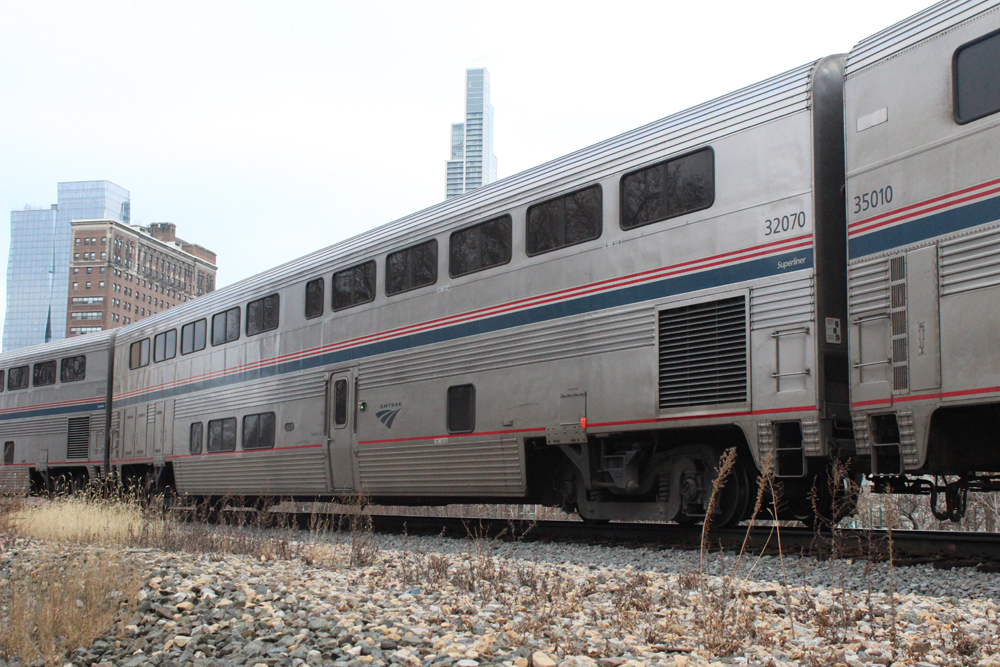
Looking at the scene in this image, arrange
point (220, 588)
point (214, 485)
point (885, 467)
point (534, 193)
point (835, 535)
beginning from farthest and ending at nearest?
point (214, 485) → point (534, 193) → point (885, 467) → point (835, 535) → point (220, 588)

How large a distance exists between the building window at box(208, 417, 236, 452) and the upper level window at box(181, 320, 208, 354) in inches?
65.7

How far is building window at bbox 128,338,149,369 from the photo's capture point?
64.0 feet

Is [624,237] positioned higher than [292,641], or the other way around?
[624,237]

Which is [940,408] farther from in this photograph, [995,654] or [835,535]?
[995,654]

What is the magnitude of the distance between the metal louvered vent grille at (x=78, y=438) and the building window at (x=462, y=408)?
13.4m

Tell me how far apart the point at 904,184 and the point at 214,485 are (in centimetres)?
1336

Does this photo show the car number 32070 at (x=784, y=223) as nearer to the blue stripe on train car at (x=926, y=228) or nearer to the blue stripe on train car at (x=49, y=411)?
the blue stripe on train car at (x=926, y=228)

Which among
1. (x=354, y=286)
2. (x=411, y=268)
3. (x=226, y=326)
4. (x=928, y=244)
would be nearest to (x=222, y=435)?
(x=226, y=326)

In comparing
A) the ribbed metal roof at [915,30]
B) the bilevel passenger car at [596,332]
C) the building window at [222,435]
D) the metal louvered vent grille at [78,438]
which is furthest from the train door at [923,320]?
the metal louvered vent grille at [78,438]

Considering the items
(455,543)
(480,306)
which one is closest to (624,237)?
(480,306)

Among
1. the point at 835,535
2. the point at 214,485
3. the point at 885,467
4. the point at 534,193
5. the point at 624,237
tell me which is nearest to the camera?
the point at 835,535

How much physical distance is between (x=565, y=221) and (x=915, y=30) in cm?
407

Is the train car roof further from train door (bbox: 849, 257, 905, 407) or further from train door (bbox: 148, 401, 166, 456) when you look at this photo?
train door (bbox: 849, 257, 905, 407)

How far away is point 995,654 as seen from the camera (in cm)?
438
